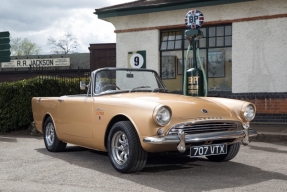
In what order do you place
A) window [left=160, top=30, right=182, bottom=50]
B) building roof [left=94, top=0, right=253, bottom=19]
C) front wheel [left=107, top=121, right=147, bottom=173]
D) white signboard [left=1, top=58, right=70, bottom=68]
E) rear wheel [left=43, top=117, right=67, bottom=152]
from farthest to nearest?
1. white signboard [left=1, top=58, right=70, bottom=68]
2. window [left=160, top=30, right=182, bottom=50]
3. building roof [left=94, top=0, right=253, bottom=19]
4. rear wheel [left=43, top=117, right=67, bottom=152]
5. front wheel [left=107, top=121, right=147, bottom=173]

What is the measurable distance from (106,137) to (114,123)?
247 millimetres

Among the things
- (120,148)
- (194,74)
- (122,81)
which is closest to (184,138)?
(120,148)

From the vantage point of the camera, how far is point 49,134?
25.8 feet

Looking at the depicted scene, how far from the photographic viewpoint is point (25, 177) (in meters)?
5.54

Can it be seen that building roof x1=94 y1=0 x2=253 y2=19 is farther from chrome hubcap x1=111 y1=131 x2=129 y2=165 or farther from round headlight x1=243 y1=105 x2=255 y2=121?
chrome hubcap x1=111 y1=131 x2=129 y2=165

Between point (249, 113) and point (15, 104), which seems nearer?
point (249, 113)

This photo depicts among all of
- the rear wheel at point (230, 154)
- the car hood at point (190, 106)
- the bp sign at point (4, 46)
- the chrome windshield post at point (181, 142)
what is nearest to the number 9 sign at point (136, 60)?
the bp sign at point (4, 46)

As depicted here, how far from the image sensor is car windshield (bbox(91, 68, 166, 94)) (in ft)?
21.8

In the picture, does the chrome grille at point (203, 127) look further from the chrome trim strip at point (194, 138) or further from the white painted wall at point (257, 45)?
the white painted wall at point (257, 45)

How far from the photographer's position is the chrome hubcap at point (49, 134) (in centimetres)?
771

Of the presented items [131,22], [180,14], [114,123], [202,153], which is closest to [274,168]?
[202,153]

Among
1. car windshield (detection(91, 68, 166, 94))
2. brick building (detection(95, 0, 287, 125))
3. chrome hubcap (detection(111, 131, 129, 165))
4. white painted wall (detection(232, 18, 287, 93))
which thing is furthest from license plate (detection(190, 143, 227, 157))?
white painted wall (detection(232, 18, 287, 93))

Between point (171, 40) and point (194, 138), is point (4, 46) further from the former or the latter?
point (194, 138)

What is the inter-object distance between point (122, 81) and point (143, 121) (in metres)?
1.70
